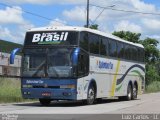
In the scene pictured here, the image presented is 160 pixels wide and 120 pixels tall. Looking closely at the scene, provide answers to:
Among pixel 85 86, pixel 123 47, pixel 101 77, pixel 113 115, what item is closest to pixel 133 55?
pixel 123 47

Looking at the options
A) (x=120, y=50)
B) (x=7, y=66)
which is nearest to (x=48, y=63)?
(x=120, y=50)

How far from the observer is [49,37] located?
23.8m

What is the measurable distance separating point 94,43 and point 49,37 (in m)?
2.61

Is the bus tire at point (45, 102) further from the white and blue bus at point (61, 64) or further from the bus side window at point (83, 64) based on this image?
the bus side window at point (83, 64)

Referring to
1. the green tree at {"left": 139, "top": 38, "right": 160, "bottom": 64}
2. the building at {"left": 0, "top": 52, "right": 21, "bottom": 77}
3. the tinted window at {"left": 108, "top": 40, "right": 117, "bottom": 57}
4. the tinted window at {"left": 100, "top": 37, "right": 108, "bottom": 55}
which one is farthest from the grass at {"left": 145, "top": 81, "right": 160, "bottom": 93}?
the tinted window at {"left": 100, "top": 37, "right": 108, "bottom": 55}

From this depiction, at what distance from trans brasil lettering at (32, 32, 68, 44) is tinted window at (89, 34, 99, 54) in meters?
1.67

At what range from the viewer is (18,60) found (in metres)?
45.3

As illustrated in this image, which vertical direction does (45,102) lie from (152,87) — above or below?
below

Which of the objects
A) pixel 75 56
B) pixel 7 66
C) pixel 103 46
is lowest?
pixel 75 56

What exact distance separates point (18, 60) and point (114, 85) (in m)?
17.9

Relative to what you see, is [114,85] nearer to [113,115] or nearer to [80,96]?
[80,96]

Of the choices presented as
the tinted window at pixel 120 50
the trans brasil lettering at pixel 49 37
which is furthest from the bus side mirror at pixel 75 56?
the tinted window at pixel 120 50

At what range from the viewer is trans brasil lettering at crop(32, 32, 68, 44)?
23.6 m

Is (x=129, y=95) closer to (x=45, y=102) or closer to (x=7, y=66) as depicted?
(x=45, y=102)
